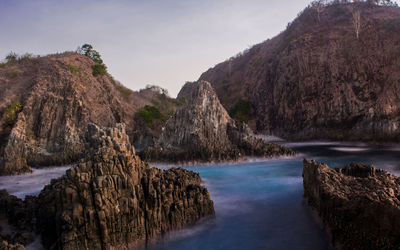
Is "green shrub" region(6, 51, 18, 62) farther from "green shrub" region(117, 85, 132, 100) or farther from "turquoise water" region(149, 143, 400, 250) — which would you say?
"turquoise water" region(149, 143, 400, 250)

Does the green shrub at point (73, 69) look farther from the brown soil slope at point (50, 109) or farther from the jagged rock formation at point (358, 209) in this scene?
the jagged rock formation at point (358, 209)

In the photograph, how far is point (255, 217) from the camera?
9539 millimetres

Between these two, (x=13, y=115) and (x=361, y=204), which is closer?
(x=361, y=204)

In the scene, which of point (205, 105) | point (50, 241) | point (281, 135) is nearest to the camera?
point (50, 241)

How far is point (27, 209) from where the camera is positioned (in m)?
8.77

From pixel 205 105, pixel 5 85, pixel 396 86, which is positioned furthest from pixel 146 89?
pixel 396 86

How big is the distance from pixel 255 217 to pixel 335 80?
3570cm

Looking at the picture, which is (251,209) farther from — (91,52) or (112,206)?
(91,52)

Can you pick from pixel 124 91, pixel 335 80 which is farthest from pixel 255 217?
pixel 124 91

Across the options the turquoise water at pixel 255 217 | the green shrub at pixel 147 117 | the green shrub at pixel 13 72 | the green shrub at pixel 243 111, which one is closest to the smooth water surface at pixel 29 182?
the turquoise water at pixel 255 217

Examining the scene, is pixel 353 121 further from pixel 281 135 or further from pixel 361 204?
pixel 361 204

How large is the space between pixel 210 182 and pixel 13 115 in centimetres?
2080

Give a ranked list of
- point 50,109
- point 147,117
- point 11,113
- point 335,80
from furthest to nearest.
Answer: point 335,80 < point 147,117 < point 50,109 < point 11,113

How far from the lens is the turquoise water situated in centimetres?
760
